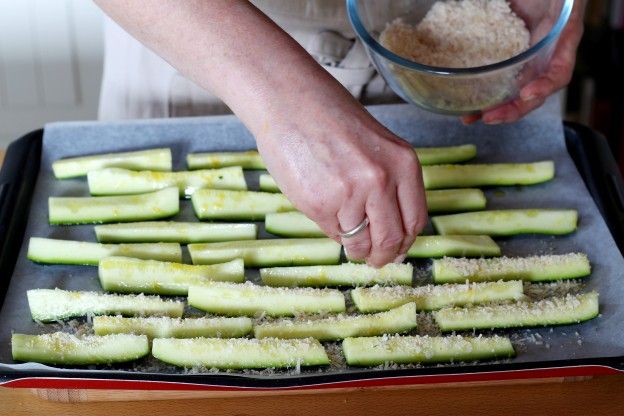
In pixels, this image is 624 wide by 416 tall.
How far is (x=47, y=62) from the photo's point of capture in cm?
420

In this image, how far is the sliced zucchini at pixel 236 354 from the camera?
79.0 inches

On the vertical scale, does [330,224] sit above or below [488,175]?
below

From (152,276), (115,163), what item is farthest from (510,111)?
(115,163)

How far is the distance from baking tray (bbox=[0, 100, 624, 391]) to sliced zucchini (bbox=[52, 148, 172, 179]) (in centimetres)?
3

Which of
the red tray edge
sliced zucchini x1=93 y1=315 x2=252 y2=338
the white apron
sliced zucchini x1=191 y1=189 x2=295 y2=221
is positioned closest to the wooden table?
the red tray edge

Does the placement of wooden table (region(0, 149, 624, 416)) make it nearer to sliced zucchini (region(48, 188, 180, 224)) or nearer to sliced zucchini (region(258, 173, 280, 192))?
sliced zucchini (region(48, 188, 180, 224))

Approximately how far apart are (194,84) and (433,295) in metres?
0.98

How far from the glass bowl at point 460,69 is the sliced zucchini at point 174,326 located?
675mm

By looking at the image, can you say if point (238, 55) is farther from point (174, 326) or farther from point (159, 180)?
point (159, 180)

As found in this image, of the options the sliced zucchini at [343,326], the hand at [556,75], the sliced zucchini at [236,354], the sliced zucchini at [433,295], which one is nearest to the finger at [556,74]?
the hand at [556,75]

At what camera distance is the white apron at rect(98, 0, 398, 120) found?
100 inches

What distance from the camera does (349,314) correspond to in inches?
86.8

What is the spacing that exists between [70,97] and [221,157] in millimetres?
1890

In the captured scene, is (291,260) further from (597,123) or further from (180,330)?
(597,123)
